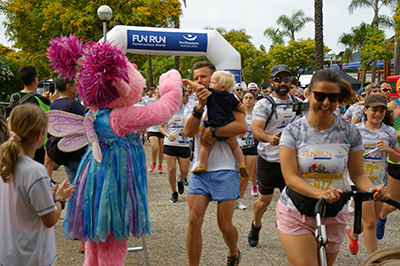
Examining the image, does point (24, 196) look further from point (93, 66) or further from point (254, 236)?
point (254, 236)

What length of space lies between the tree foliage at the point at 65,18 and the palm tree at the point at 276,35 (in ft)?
102

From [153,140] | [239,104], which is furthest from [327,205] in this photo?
[153,140]

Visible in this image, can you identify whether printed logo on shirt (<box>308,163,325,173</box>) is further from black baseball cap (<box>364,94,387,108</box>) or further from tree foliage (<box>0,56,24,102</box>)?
tree foliage (<box>0,56,24,102</box>)

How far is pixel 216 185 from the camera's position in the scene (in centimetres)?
366

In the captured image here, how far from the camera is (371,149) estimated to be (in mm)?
4512

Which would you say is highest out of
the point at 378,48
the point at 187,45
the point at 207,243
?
the point at 378,48

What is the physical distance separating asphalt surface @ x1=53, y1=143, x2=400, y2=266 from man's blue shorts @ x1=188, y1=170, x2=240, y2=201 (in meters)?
0.98

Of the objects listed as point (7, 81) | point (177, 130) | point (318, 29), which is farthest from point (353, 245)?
point (7, 81)

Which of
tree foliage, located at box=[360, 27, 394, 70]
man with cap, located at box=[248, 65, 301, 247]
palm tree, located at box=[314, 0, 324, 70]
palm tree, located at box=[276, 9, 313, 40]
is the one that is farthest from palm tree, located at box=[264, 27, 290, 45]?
man with cap, located at box=[248, 65, 301, 247]

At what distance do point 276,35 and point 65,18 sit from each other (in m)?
37.1

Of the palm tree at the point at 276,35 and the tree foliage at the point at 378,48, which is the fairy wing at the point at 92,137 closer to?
the tree foliage at the point at 378,48

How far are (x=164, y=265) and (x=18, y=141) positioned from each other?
2.34 meters

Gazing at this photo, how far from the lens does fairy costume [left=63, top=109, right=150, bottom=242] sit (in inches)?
113

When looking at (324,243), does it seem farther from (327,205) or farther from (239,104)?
(239,104)
